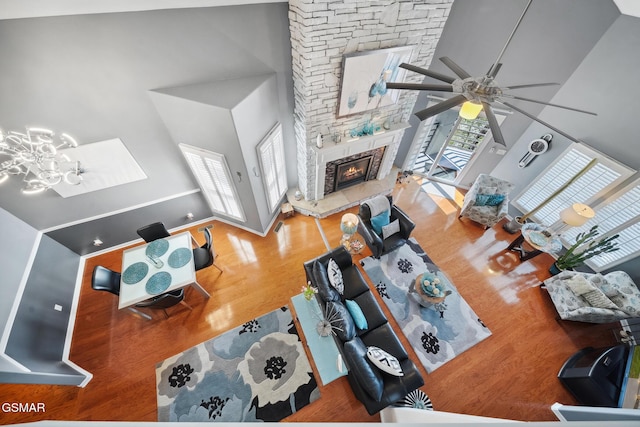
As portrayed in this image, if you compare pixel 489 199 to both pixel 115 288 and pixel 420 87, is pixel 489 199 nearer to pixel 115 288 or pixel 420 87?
pixel 420 87

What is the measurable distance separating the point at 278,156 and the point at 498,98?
385 cm

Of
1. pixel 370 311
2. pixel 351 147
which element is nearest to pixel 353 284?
pixel 370 311

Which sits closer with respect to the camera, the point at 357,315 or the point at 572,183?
the point at 357,315

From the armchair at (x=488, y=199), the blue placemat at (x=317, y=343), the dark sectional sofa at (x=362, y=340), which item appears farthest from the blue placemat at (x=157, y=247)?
the armchair at (x=488, y=199)

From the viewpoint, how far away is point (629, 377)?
3.32m

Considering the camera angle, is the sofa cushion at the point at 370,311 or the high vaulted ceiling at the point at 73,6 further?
the sofa cushion at the point at 370,311

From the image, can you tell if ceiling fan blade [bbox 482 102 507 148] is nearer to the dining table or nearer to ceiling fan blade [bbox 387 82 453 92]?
ceiling fan blade [bbox 387 82 453 92]

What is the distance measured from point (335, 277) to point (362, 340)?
106cm

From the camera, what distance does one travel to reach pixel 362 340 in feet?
12.6

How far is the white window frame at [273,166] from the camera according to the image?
14.5 feet

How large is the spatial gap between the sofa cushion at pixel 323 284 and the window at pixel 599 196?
5.01 m

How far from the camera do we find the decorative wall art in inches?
155

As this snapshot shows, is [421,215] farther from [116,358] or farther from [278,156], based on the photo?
[116,358]

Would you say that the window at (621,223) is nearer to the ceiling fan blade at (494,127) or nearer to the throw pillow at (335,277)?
the ceiling fan blade at (494,127)
